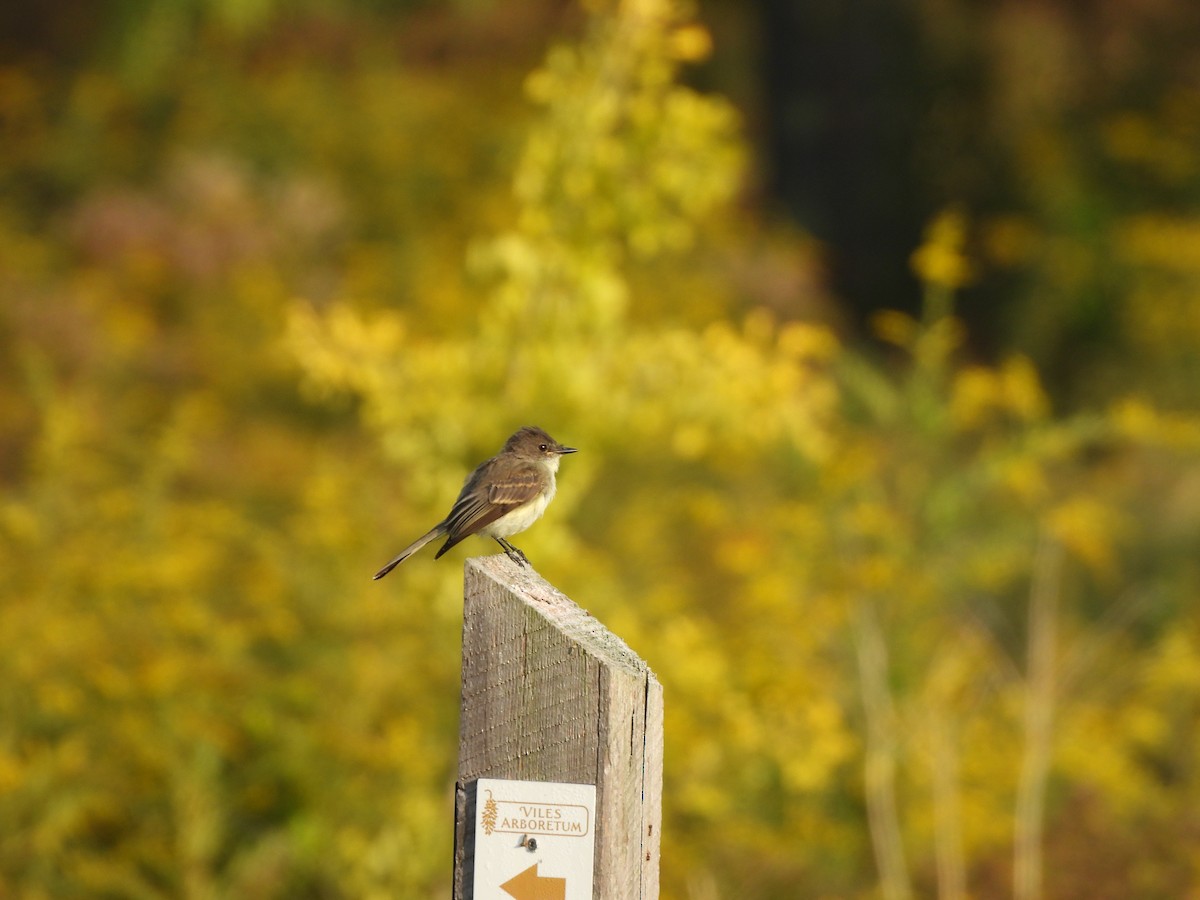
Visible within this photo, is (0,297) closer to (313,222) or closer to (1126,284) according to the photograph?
(313,222)

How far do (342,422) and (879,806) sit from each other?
496 cm

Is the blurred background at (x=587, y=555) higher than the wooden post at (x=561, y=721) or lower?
higher

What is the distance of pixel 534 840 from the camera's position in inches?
82.5

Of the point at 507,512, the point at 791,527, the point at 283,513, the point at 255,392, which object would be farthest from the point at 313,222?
the point at 507,512

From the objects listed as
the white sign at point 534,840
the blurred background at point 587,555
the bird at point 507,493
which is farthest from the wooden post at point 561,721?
the blurred background at point 587,555

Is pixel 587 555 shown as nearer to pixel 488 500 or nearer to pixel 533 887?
pixel 488 500

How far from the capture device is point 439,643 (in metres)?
5.14

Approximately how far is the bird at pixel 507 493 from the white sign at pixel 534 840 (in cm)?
118

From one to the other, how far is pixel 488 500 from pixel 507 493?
0.06 meters

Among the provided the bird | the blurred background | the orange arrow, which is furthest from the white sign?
the blurred background

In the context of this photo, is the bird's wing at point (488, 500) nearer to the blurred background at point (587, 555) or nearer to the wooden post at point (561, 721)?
the wooden post at point (561, 721)

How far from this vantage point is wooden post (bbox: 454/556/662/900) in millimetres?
2076

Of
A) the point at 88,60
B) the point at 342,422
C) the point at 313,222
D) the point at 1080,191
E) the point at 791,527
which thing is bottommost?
the point at 791,527

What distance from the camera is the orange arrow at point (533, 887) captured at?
2.09m
